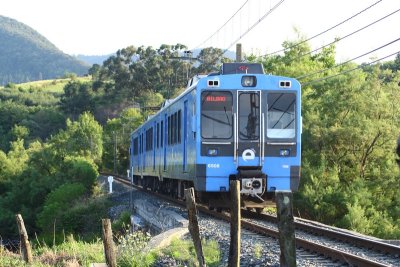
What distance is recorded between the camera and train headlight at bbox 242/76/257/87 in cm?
1400

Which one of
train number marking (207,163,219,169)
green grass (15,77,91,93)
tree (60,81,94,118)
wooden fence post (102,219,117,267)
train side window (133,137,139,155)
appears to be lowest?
wooden fence post (102,219,117,267)

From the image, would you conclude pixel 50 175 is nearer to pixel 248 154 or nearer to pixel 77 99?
pixel 77 99

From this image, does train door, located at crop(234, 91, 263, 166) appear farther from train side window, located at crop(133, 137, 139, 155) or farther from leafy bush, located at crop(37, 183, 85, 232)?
leafy bush, located at crop(37, 183, 85, 232)

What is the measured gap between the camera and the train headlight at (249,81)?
14.0m

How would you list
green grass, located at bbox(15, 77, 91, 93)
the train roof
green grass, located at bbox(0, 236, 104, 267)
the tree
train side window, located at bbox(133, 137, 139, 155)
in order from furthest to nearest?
green grass, located at bbox(15, 77, 91, 93)
the tree
train side window, located at bbox(133, 137, 139, 155)
the train roof
green grass, located at bbox(0, 236, 104, 267)

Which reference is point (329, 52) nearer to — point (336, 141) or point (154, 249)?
point (336, 141)

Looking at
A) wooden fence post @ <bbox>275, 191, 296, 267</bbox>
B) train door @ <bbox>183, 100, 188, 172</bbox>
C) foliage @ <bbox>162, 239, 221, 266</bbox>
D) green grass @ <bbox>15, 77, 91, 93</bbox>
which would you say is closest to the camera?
wooden fence post @ <bbox>275, 191, 296, 267</bbox>

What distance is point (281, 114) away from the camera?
14.0 metres

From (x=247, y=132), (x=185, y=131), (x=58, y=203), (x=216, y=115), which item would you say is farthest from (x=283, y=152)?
(x=58, y=203)

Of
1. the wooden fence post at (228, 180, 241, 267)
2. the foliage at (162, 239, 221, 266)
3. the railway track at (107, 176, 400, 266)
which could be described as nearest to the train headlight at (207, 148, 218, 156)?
the railway track at (107, 176, 400, 266)

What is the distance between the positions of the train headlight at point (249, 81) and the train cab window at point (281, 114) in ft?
1.39

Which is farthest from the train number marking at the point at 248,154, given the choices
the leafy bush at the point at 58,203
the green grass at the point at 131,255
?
the leafy bush at the point at 58,203

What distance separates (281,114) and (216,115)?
4.61ft

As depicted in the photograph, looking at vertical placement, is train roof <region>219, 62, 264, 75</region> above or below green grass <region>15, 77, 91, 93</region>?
below
